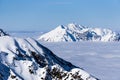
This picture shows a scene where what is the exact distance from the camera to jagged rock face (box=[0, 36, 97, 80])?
9975cm

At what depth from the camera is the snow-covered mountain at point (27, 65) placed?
99750 mm

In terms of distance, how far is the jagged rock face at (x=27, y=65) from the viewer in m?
99.8

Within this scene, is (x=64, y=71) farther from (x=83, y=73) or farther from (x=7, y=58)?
(x=7, y=58)

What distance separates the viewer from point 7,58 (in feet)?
337

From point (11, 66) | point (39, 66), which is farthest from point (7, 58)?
point (39, 66)

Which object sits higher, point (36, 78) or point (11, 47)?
point (11, 47)

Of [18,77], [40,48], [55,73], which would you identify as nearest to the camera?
[18,77]

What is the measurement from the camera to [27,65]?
102m

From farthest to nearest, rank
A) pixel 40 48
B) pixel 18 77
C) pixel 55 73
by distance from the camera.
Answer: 1. pixel 40 48
2. pixel 55 73
3. pixel 18 77

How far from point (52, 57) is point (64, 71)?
Result: 47.1ft

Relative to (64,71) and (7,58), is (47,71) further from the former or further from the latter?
(7,58)

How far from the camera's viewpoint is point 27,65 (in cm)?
10169

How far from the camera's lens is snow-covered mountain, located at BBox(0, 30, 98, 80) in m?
99.8

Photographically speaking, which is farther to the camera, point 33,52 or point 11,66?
point 33,52
